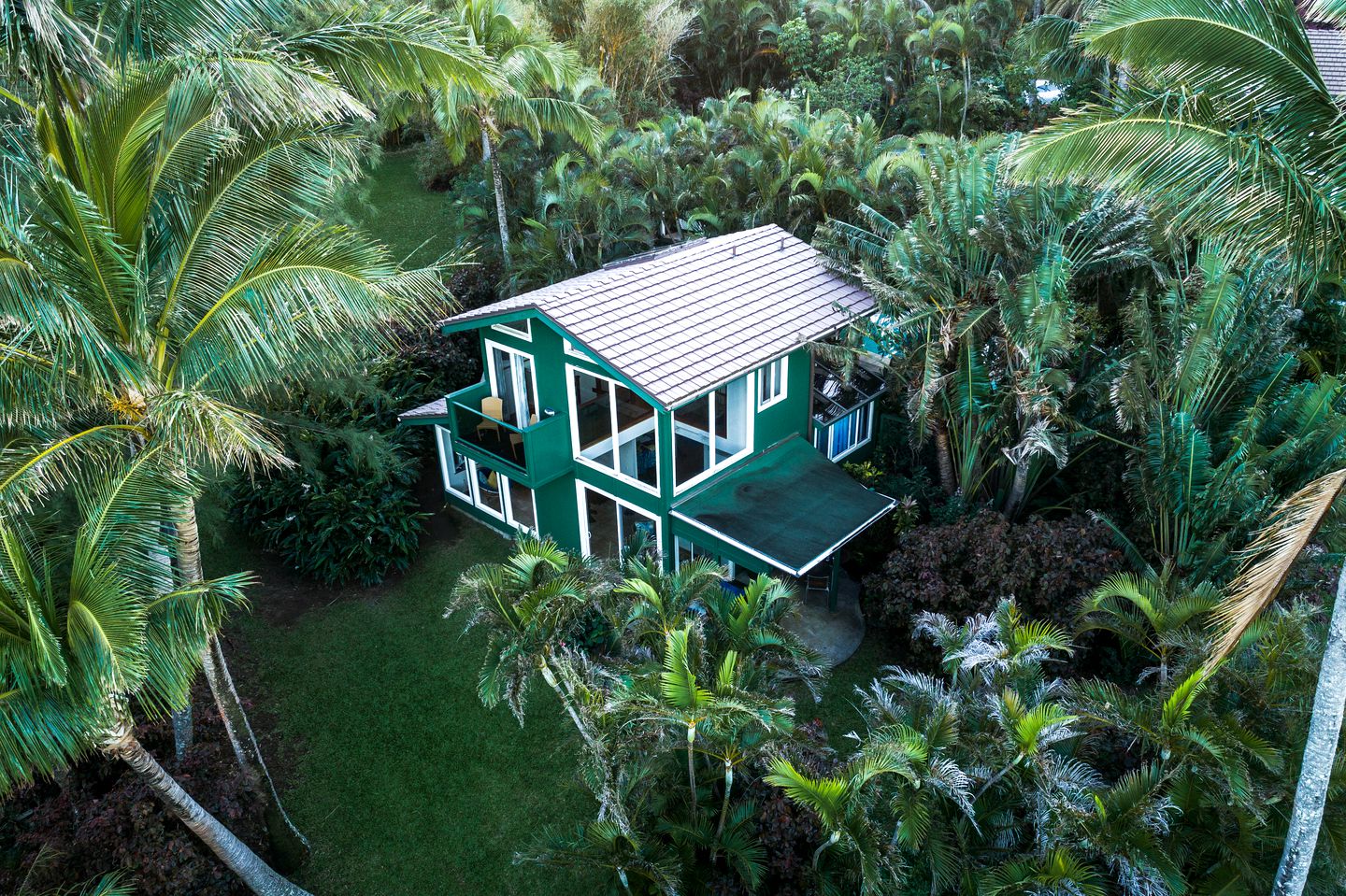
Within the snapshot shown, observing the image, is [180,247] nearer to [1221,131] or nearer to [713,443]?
[713,443]

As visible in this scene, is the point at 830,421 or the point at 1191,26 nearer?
the point at 1191,26

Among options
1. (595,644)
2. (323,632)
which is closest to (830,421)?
(595,644)

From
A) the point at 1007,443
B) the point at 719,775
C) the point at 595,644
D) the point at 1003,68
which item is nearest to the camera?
the point at 719,775

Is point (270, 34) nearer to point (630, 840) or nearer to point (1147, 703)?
point (630, 840)

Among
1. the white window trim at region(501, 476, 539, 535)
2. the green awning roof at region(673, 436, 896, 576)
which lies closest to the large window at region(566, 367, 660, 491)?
the green awning roof at region(673, 436, 896, 576)

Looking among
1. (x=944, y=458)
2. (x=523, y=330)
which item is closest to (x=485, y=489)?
(x=523, y=330)

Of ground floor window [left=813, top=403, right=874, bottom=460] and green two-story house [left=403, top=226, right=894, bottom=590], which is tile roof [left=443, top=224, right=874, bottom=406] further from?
ground floor window [left=813, top=403, right=874, bottom=460]

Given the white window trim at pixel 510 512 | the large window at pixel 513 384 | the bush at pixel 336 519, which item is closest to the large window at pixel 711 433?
the large window at pixel 513 384
